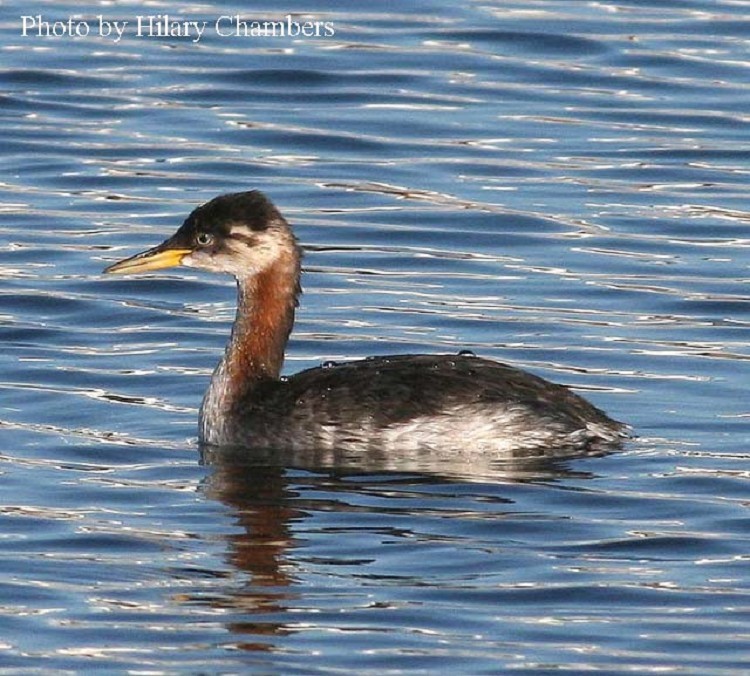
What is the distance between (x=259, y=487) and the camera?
1201 centimetres

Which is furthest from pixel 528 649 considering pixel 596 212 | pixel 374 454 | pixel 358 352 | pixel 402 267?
pixel 596 212

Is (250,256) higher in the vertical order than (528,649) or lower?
higher

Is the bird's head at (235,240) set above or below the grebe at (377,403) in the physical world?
above

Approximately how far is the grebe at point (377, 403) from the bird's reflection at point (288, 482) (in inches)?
3.6

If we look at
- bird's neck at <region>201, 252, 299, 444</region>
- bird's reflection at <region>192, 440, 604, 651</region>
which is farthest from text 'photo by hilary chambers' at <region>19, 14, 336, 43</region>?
bird's reflection at <region>192, 440, 604, 651</region>

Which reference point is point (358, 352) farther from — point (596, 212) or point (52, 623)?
point (52, 623)

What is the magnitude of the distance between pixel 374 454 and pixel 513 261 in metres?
4.28

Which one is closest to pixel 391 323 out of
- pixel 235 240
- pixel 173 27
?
pixel 235 240

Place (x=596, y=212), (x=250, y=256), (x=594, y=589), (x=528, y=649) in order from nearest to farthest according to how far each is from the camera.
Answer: (x=528, y=649)
(x=594, y=589)
(x=250, y=256)
(x=596, y=212)

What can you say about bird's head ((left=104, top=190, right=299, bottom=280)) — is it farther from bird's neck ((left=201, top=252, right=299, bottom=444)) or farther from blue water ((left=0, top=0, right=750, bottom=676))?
blue water ((left=0, top=0, right=750, bottom=676))

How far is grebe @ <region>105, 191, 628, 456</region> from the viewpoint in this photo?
40.7 feet

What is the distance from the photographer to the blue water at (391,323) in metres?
9.85

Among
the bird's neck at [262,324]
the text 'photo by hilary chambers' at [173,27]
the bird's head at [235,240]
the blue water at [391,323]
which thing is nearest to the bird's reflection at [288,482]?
the blue water at [391,323]

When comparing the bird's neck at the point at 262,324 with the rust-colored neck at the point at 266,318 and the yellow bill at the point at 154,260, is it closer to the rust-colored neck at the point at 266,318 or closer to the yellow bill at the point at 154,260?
the rust-colored neck at the point at 266,318
